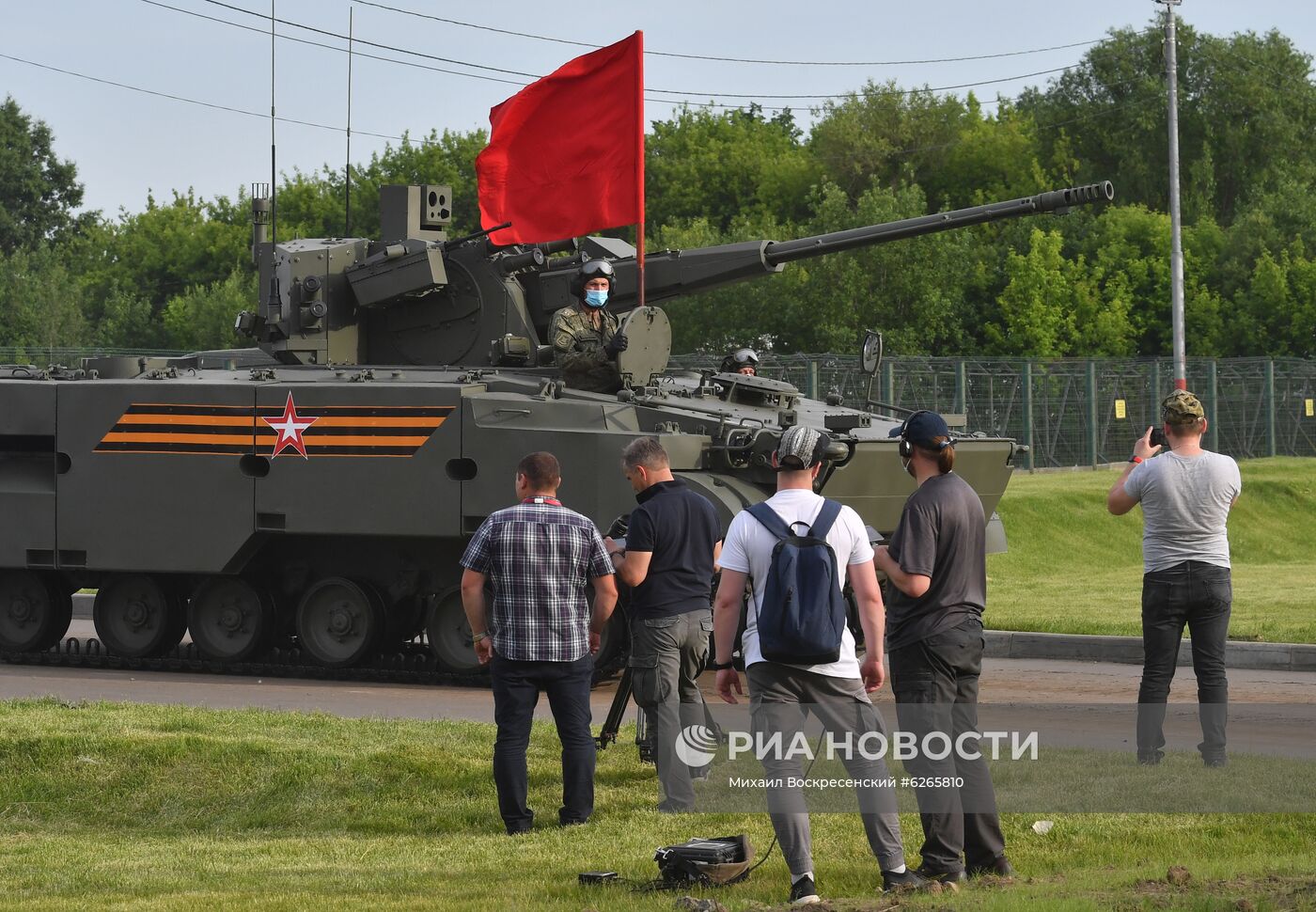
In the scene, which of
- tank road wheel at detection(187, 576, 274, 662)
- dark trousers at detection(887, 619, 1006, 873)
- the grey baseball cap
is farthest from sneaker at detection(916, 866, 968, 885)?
tank road wheel at detection(187, 576, 274, 662)

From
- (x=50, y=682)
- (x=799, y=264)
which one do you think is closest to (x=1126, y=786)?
(x=50, y=682)

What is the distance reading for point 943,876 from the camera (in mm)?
6621

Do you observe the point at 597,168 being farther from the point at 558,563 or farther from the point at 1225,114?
the point at 1225,114

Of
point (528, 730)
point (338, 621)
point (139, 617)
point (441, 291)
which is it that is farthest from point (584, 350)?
point (528, 730)

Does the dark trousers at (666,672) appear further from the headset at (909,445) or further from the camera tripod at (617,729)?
the headset at (909,445)

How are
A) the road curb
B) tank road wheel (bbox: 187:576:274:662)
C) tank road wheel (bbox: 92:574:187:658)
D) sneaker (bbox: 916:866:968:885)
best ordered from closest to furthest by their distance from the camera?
sneaker (bbox: 916:866:968:885) < the road curb < tank road wheel (bbox: 187:576:274:662) < tank road wheel (bbox: 92:574:187:658)

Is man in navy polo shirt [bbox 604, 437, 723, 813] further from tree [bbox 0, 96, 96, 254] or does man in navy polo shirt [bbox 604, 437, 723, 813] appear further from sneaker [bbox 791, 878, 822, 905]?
tree [bbox 0, 96, 96, 254]

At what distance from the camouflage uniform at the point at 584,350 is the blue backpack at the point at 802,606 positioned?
7356mm

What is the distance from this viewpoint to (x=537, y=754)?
9609 mm

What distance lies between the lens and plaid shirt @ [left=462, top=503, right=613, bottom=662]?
8039 mm

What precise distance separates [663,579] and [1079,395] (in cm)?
2456

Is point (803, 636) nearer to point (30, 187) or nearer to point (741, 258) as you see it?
point (741, 258)

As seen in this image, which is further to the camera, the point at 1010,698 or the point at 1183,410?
the point at 1010,698

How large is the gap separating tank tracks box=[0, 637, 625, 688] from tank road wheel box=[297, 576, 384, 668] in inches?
4.4
